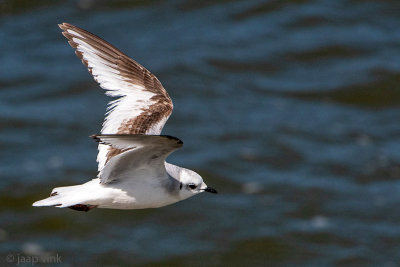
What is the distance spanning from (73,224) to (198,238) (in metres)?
2.79

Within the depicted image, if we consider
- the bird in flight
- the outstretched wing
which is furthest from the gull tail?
the outstretched wing

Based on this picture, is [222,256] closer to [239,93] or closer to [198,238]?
[198,238]

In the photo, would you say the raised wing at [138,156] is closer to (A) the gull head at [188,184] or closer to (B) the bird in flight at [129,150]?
(B) the bird in flight at [129,150]

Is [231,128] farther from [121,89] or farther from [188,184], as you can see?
[188,184]

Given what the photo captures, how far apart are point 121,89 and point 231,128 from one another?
43.8 ft

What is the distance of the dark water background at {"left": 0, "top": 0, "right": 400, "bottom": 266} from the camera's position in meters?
18.2

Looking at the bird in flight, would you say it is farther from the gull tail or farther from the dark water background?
the dark water background

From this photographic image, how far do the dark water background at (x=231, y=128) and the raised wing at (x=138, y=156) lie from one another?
34.8 ft

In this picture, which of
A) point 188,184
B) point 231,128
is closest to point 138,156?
point 188,184

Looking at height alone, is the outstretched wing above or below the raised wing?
above

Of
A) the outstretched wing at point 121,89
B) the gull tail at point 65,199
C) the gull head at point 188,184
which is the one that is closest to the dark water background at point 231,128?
the outstretched wing at point 121,89

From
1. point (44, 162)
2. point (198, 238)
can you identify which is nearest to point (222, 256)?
point (198, 238)

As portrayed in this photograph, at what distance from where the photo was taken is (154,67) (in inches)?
893

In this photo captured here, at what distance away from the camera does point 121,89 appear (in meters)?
8.39
